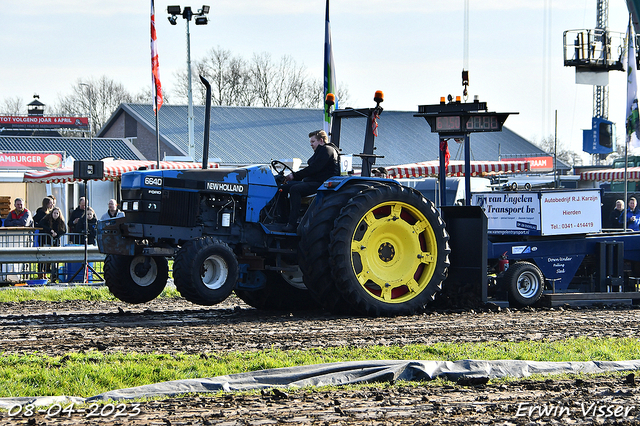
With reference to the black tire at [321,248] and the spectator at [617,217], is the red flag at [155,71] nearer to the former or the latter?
the spectator at [617,217]

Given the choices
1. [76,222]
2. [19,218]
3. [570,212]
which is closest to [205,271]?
[570,212]

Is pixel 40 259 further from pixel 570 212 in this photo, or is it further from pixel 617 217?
pixel 617 217

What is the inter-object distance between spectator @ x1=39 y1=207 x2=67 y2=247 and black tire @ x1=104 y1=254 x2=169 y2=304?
737 cm

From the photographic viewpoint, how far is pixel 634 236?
12.4 meters

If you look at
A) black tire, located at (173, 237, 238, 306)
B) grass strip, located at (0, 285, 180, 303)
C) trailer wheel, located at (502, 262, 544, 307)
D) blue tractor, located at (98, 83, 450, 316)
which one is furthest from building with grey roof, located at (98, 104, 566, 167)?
black tire, located at (173, 237, 238, 306)

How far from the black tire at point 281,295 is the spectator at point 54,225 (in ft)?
23.5

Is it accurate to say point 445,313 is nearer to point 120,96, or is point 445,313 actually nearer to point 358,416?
point 358,416

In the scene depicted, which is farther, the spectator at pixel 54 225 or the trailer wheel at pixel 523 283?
the spectator at pixel 54 225

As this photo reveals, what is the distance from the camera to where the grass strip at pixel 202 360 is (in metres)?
5.76

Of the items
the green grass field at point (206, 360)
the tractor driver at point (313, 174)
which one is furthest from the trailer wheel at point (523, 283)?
the green grass field at point (206, 360)

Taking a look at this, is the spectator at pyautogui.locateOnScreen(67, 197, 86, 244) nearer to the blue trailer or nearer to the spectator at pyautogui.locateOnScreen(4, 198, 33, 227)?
the spectator at pyautogui.locateOnScreen(4, 198, 33, 227)

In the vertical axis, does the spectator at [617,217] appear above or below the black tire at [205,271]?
above

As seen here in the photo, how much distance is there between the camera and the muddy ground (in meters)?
4.80

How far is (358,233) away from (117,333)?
9.84 ft
